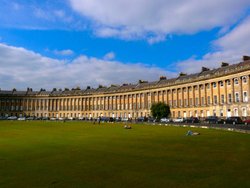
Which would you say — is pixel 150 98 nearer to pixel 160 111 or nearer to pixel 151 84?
pixel 151 84

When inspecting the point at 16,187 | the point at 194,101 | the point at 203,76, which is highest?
the point at 203,76

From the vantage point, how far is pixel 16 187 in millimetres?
10461

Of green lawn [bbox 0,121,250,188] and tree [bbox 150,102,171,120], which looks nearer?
green lawn [bbox 0,121,250,188]

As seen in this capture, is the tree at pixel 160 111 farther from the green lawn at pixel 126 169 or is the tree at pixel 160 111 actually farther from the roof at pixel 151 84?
the green lawn at pixel 126 169

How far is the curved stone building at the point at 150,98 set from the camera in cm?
8006

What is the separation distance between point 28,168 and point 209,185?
7.96 m

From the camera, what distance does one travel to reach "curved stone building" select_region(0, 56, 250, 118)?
8006cm

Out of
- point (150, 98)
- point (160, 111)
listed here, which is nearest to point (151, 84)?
point (150, 98)

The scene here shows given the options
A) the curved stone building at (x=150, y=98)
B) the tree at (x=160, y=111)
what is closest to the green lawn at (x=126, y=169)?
the curved stone building at (x=150, y=98)

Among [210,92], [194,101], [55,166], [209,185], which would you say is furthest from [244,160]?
[194,101]

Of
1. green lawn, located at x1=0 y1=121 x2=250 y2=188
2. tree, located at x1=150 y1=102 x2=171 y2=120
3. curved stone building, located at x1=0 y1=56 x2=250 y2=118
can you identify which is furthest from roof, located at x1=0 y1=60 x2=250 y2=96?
green lawn, located at x1=0 y1=121 x2=250 y2=188

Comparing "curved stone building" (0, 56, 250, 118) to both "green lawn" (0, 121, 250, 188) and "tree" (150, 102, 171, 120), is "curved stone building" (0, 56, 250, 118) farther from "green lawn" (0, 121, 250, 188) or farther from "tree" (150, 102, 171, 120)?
"green lawn" (0, 121, 250, 188)

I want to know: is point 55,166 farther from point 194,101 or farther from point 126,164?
point 194,101

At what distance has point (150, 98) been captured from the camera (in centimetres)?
12050
